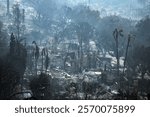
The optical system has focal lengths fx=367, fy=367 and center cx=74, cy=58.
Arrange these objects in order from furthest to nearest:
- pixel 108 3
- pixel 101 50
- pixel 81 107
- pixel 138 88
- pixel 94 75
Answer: pixel 108 3 < pixel 101 50 < pixel 94 75 < pixel 138 88 < pixel 81 107

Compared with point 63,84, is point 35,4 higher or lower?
higher

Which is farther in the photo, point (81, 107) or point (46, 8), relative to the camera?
point (46, 8)

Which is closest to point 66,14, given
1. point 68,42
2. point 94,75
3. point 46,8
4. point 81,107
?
point 46,8

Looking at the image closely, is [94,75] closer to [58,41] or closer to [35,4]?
[58,41]

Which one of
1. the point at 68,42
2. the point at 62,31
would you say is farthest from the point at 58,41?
the point at 62,31

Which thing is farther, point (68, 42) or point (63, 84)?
point (68, 42)

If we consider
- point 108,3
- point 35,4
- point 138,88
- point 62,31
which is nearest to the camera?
point 138,88

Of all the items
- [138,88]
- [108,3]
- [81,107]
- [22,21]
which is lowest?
[138,88]

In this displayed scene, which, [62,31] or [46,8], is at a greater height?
[46,8]

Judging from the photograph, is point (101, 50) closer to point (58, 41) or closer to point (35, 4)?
point (58, 41)
